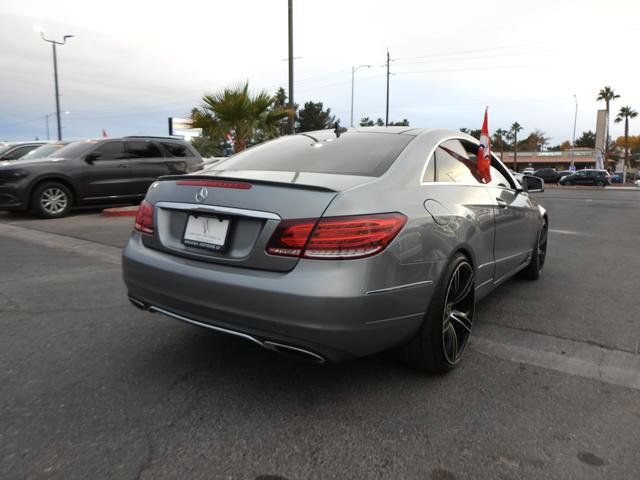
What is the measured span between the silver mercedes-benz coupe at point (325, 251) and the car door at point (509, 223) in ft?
1.59

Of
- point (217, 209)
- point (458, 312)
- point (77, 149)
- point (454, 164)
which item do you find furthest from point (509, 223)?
point (77, 149)

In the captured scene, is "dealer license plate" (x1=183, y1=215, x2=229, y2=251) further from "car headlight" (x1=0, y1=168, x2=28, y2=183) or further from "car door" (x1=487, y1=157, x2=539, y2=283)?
"car headlight" (x1=0, y1=168, x2=28, y2=183)

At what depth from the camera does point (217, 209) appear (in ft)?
8.69

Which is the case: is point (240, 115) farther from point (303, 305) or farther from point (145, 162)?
point (303, 305)

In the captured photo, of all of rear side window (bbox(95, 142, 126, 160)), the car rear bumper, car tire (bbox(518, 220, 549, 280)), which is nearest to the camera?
the car rear bumper

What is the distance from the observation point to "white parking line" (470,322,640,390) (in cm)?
313

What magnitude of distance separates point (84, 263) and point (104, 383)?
353cm

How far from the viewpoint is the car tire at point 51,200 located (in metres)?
9.82

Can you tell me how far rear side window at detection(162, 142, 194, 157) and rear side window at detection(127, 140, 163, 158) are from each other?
9.1 inches

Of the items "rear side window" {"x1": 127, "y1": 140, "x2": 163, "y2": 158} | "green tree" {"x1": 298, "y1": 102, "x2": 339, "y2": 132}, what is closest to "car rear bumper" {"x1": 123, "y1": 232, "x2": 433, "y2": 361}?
"rear side window" {"x1": 127, "y1": 140, "x2": 163, "y2": 158}

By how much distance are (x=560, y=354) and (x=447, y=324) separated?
96 cm

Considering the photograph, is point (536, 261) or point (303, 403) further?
point (536, 261)

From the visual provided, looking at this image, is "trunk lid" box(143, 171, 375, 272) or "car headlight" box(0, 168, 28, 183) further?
"car headlight" box(0, 168, 28, 183)

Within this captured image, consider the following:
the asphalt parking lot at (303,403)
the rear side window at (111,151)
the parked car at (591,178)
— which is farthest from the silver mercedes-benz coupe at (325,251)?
the parked car at (591,178)
